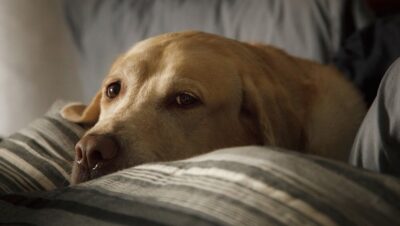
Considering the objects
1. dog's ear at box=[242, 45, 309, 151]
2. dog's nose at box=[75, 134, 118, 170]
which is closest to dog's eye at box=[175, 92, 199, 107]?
dog's ear at box=[242, 45, 309, 151]

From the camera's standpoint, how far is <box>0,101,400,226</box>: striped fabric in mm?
721

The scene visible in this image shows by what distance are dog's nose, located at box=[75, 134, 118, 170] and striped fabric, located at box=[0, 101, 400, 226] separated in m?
0.20

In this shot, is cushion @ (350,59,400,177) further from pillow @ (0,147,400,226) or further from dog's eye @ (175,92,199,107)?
dog's eye @ (175,92,199,107)

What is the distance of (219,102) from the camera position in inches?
53.1

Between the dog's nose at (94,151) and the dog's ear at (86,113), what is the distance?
42 centimetres

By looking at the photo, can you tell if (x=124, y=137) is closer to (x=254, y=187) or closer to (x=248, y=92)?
(x=248, y=92)

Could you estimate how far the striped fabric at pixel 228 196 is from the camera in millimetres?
721

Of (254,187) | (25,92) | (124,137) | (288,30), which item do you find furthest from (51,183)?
(25,92)

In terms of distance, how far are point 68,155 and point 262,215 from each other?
77 cm

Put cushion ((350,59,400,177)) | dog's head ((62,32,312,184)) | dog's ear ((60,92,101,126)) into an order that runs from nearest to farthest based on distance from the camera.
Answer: cushion ((350,59,400,177)), dog's head ((62,32,312,184)), dog's ear ((60,92,101,126))

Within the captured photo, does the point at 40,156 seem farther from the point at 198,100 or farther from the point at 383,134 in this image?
the point at 383,134

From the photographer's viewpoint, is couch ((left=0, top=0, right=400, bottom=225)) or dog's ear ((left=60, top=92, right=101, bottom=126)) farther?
dog's ear ((left=60, top=92, right=101, bottom=126))

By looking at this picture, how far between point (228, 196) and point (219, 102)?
62 centimetres

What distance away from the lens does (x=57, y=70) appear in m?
2.36
